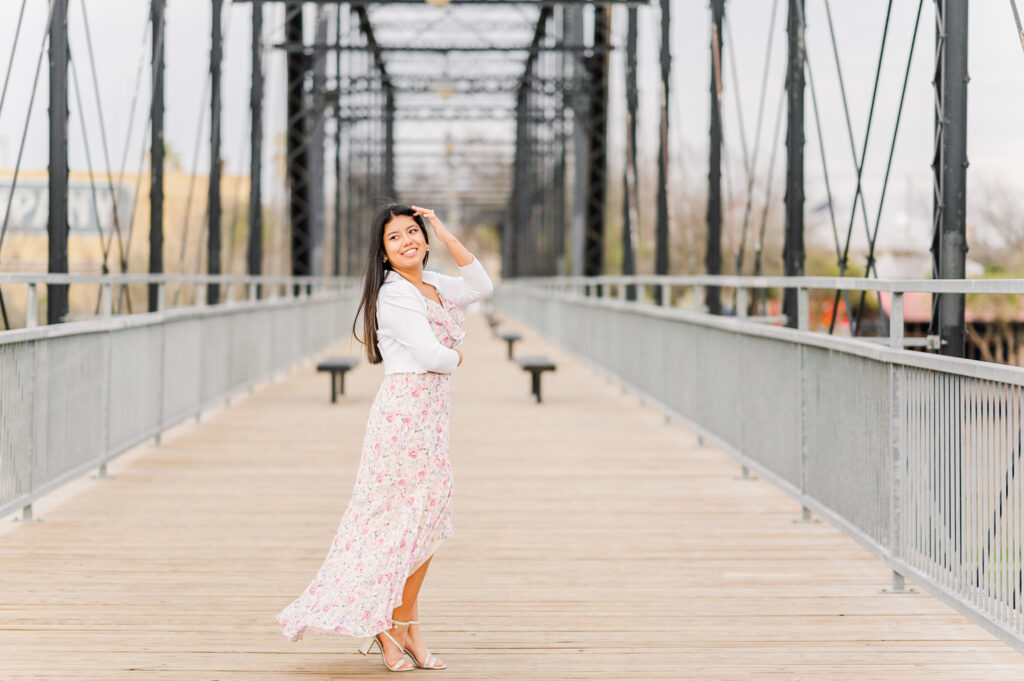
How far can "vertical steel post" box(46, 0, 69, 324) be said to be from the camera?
10.6m

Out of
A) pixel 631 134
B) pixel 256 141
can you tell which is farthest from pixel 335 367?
pixel 631 134

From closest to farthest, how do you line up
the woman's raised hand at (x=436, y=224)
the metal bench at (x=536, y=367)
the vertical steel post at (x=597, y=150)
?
1. the woman's raised hand at (x=436, y=224)
2. the metal bench at (x=536, y=367)
3. the vertical steel post at (x=597, y=150)

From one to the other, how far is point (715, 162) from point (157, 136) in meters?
6.26

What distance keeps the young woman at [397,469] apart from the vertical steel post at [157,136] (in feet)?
34.8

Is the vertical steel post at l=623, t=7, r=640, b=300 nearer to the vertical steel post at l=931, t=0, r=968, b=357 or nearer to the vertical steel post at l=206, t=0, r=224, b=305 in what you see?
the vertical steel post at l=206, t=0, r=224, b=305

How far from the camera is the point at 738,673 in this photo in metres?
4.51

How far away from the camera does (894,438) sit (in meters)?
5.47

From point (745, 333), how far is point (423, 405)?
14.6 ft

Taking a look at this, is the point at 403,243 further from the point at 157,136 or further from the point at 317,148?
the point at 317,148

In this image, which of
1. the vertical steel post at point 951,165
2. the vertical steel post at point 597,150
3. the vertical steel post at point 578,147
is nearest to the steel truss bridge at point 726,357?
the vertical steel post at point 951,165

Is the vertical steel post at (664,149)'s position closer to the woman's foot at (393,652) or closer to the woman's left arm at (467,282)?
the woman's left arm at (467,282)

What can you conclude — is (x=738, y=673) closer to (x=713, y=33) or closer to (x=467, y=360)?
(x=713, y=33)

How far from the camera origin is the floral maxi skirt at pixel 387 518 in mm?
4367

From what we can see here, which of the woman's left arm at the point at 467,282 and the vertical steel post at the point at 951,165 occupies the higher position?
the vertical steel post at the point at 951,165
